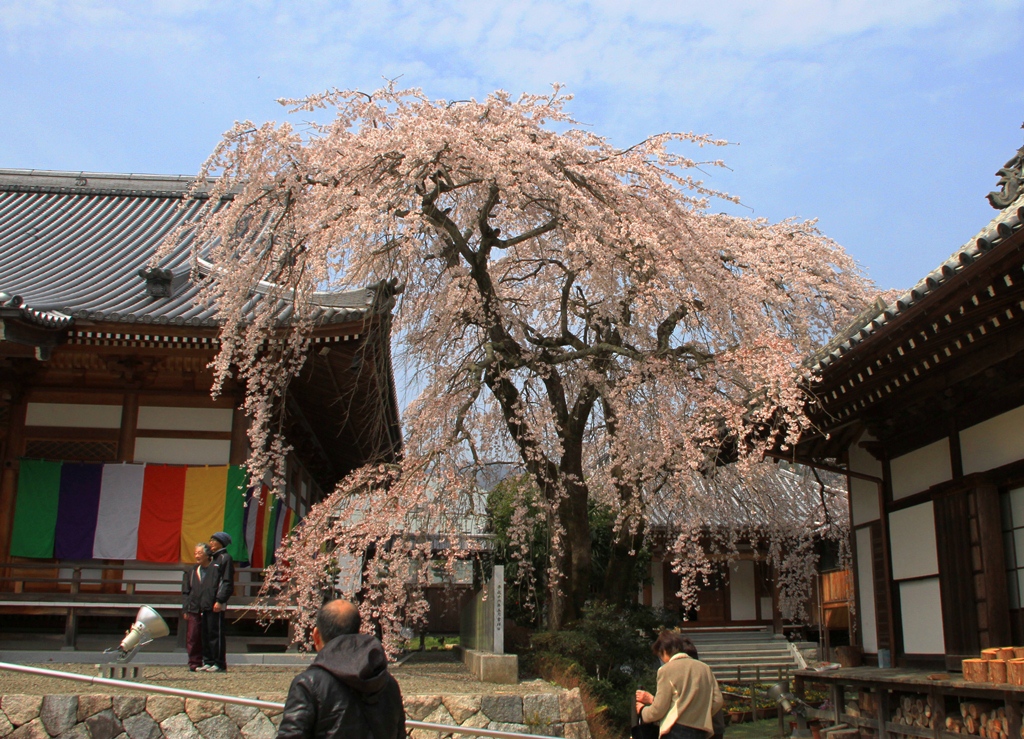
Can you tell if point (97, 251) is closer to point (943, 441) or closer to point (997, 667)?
point (943, 441)

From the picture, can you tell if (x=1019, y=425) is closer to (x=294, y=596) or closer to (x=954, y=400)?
(x=954, y=400)

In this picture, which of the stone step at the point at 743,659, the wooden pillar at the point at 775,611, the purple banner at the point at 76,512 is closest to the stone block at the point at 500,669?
the purple banner at the point at 76,512

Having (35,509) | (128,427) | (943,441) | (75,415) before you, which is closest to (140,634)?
(35,509)

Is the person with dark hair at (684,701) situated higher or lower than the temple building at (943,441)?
lower

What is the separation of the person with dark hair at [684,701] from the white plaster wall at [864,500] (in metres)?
4.39

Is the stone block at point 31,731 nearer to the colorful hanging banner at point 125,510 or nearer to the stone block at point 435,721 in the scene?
the stone block at point 435,721

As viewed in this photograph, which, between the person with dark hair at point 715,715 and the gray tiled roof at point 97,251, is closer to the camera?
the person with dark hair at point 715,715

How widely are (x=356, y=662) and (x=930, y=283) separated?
430cm

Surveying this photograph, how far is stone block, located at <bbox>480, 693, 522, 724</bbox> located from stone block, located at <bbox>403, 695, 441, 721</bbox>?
416mm

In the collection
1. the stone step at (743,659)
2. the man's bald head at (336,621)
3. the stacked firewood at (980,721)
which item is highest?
the man's bald head at (336,621)

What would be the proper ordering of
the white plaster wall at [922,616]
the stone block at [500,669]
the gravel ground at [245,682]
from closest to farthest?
the gravel ground at [245,682], the white plaster wall at [922,616], the stone block at [500,669]

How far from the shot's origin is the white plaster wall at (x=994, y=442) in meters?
6.23

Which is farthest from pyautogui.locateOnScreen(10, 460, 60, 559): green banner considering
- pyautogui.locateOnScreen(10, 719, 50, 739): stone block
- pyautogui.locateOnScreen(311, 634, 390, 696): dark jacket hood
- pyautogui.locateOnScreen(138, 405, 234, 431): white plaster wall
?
pyautogui.locateOnScreen(311, 634, 390, 696): dark jacket hood

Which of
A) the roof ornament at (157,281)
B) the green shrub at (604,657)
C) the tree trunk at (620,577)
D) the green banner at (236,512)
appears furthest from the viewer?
the roof ornament at (157,281)
